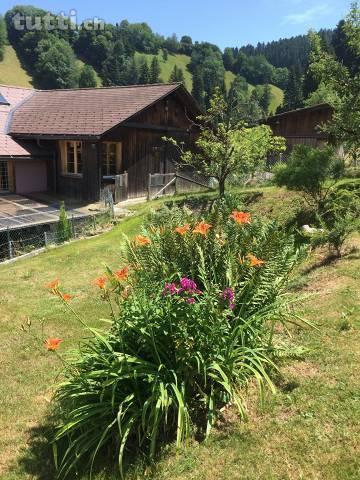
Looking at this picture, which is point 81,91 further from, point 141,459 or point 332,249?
point 141,459

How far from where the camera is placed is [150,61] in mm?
123062

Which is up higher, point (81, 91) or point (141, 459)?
point (81, 91)

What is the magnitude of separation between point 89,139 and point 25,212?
460cm

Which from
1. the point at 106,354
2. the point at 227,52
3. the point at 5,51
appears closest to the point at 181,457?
the point at 106,354

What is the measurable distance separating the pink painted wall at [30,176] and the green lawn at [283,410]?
45.9 feet

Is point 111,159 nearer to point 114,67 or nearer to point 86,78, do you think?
point 86,78

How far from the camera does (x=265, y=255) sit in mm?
4355

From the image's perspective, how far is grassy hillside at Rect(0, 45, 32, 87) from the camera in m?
96.4

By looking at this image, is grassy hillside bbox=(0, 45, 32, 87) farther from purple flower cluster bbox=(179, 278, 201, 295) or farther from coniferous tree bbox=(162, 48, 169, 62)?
purple flower cluster bbox=(179, 278, 201, 295)

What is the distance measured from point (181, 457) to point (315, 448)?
1082mm

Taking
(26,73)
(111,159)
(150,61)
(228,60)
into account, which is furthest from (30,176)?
(228,60)

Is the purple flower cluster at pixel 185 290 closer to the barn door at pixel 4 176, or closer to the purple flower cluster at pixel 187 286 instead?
the purple flower cluster at pixel 187 286

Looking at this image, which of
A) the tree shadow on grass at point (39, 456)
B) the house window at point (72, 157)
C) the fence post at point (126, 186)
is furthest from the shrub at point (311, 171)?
the house window at point (72, 157)

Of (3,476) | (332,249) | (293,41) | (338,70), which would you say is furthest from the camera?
(293,41)
